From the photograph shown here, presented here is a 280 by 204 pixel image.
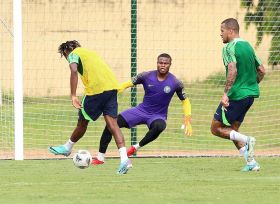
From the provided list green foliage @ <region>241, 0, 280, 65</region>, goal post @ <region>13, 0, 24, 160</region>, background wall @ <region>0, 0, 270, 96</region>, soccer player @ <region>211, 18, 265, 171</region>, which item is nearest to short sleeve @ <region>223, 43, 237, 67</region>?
soccer player @ <region>211, 18, 265, 171</region>

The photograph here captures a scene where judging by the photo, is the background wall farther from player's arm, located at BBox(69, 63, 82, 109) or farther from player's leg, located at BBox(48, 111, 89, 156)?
player's arm, located at BBox(69, 63, 82, 109)

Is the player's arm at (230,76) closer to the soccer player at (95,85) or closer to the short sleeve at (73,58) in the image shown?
the soccer player at (95,85)

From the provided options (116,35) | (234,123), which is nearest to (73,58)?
(234,123)

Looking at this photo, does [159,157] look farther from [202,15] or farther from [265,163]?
[202,15]

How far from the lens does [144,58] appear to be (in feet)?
70.5

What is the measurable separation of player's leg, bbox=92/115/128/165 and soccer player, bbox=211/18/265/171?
172 cm

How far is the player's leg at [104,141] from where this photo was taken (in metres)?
14.5

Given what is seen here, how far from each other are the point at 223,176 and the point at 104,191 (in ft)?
7.45

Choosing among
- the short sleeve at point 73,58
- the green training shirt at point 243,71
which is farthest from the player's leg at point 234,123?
the short sleeve at point 73,58

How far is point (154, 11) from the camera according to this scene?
22000mm

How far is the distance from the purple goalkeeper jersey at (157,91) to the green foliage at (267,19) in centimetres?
451

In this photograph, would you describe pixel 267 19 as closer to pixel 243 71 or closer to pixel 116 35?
pixel 116 35

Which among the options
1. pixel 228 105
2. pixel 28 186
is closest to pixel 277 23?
pixel 228 105

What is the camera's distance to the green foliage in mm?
19133
